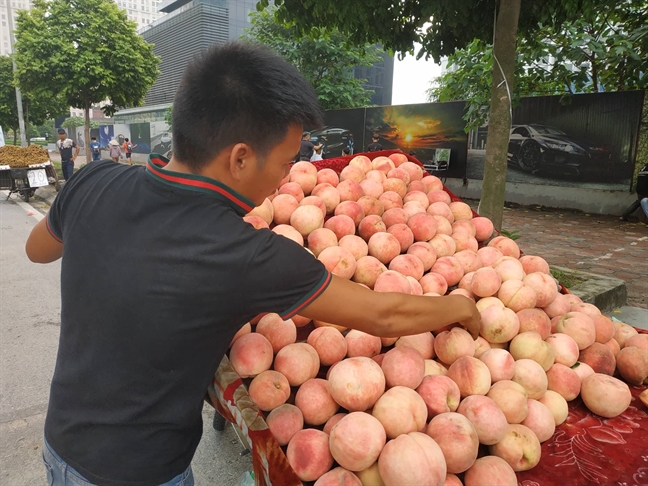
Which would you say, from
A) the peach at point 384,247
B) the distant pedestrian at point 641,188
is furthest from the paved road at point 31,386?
the distant pedestrian at point 641,188

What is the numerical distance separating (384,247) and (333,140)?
14.0 metres

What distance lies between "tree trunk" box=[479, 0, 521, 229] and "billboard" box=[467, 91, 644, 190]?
491 centimetres

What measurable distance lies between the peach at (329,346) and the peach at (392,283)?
12.2 inches

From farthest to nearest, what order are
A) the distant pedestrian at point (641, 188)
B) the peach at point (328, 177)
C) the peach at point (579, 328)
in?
the distant pedestrian at point (641, 188)
the peach at point (328, 177)
the peach at point (579, 328)

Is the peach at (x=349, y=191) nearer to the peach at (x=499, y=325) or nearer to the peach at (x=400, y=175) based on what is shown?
the peach at (x=400, y=175)

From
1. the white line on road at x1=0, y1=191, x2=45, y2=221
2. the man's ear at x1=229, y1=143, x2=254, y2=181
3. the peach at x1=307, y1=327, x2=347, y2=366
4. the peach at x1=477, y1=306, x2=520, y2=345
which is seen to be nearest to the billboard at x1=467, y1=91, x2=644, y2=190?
the peach at x1=477, y1=306, x2=520, y2=345

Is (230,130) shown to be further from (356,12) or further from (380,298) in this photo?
(356,12)

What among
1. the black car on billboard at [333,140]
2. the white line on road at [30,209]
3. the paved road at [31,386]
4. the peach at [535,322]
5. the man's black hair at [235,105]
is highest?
the black car on billboard at [333,140]

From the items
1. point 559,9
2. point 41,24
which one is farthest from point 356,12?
point 41,24

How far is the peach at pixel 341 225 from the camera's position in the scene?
7.41 feet

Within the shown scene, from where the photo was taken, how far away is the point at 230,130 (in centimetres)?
107

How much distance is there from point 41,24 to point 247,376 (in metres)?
15.3

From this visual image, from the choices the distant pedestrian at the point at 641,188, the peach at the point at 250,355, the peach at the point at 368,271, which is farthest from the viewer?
the distant pedestrian at the point at 641,188

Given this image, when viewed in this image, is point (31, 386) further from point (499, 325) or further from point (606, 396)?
point (606, 396)
